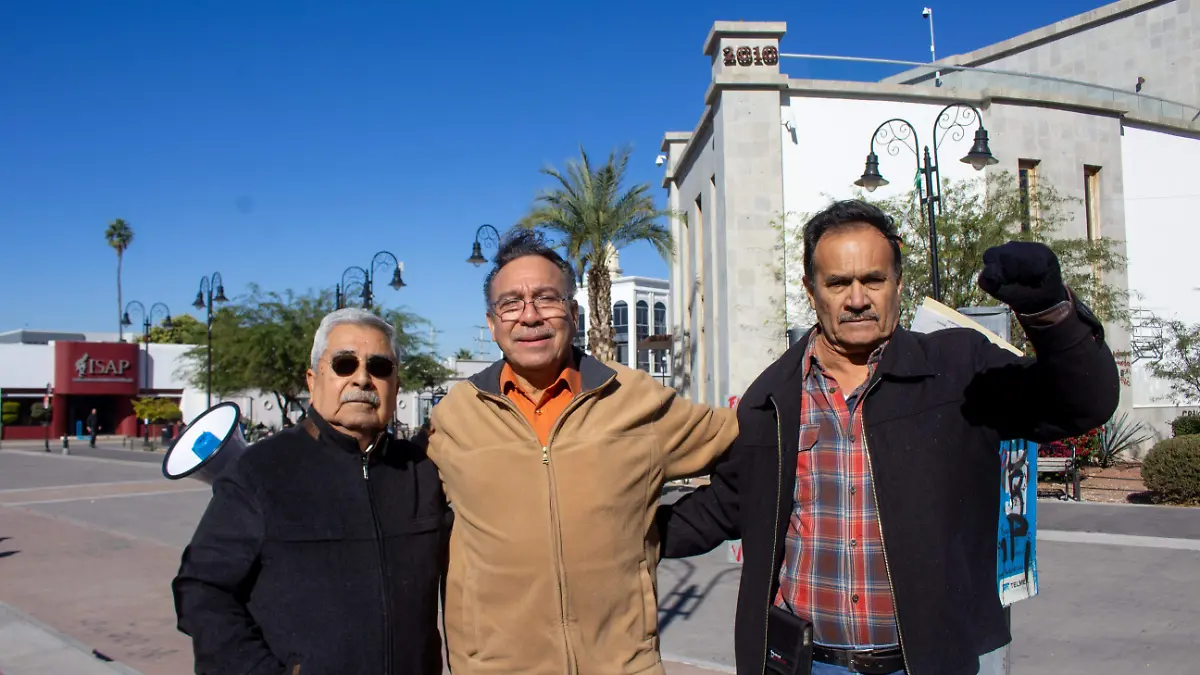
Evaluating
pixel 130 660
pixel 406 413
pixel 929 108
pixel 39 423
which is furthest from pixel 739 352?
pixel 39 423

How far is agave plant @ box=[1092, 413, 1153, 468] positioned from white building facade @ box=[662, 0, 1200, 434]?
1.83ft

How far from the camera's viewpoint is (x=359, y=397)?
8.55 ft

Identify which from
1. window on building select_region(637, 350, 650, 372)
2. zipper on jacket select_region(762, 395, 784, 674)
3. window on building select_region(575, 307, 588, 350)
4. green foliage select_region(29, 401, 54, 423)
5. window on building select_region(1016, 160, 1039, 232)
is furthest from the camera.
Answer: window on building select_region(637, 350, 650, 372)

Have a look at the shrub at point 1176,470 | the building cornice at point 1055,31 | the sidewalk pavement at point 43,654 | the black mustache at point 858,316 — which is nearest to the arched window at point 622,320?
the building cornice at point 1055,31

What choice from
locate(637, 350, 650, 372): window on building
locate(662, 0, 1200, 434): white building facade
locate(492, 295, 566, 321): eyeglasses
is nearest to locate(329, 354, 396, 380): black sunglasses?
locate(492, 295, 566, 321): eyeglasses

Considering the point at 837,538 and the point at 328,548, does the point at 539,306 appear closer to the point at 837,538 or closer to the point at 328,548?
the point at 328,548

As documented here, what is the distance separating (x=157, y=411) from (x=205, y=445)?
4799 cm

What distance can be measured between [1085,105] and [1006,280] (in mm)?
25610

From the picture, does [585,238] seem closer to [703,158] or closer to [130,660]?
[703,158]

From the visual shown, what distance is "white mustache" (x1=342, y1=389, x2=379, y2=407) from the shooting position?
2598mm

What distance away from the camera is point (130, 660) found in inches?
272

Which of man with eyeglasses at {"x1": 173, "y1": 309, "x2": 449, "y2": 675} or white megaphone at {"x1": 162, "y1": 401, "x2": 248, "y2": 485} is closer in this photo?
man with eyeglasses at {"x1": 173, "y1": 309, "x2": 449, "y2": 675}

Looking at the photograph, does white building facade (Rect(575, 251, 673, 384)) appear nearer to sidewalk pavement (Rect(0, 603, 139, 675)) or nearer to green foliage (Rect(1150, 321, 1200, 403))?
green foliage (Rect(1150, 321, 1200, 403))

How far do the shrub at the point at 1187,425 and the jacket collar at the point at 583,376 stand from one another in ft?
73.6
